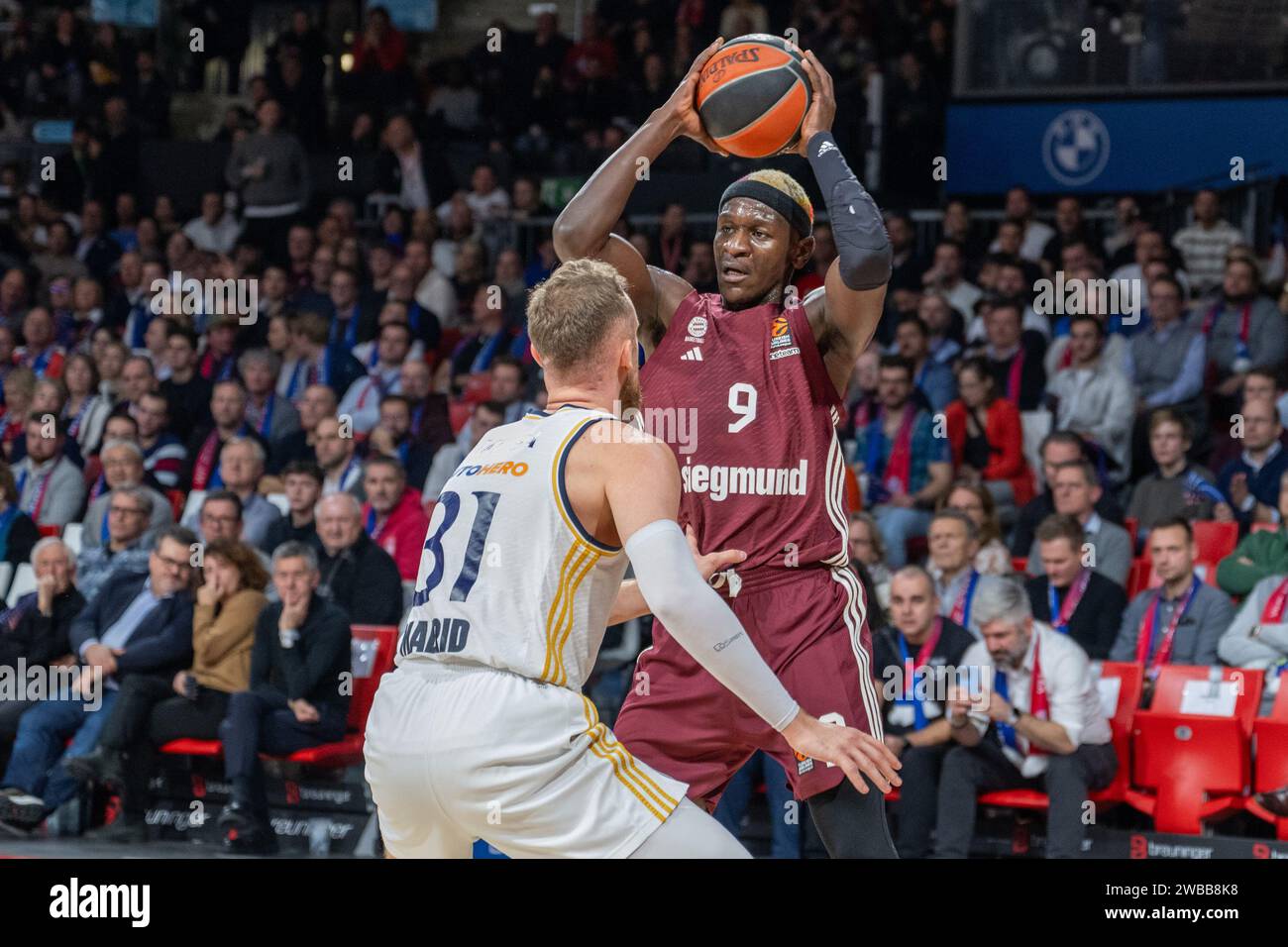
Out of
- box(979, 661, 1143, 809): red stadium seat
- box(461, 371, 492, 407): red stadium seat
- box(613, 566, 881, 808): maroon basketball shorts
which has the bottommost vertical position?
box(979, 661, 1143, 809): red stadium seat

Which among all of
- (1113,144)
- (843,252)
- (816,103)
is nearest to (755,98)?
(816,103)

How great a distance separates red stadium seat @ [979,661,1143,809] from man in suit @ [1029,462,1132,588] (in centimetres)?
85

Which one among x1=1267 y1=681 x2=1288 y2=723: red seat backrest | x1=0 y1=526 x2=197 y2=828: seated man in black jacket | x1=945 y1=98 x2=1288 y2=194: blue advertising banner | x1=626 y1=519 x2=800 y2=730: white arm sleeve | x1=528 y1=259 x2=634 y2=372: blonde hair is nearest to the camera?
x1=626 y1=519 x2=800 y2=730: white arm sleeve

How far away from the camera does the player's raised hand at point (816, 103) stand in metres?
4.64

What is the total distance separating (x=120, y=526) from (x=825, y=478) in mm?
5548

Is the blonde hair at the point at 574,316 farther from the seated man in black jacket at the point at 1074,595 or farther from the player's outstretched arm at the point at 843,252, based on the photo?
the seated man in black jacket at the point at 1074,595

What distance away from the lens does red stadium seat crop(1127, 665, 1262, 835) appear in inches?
277

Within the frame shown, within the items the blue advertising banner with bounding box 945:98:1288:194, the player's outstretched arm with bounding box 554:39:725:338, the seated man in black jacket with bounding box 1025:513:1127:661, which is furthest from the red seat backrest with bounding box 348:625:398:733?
the blue advertising banner with bounding box 945:98:1288:194

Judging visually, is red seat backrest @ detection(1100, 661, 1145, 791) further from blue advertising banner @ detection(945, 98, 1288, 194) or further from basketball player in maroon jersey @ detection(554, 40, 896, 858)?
blue advertising banner @ detection(945, 98, 1288, 194)

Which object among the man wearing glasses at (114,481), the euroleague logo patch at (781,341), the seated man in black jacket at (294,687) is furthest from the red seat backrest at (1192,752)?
the man wearing glasses at (114,481)

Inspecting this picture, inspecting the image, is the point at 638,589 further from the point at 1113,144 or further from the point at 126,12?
the point at 126,12

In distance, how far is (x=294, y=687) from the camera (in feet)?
26.0

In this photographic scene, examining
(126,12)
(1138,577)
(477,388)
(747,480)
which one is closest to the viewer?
(747,480)

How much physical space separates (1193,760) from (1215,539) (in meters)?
1.74
